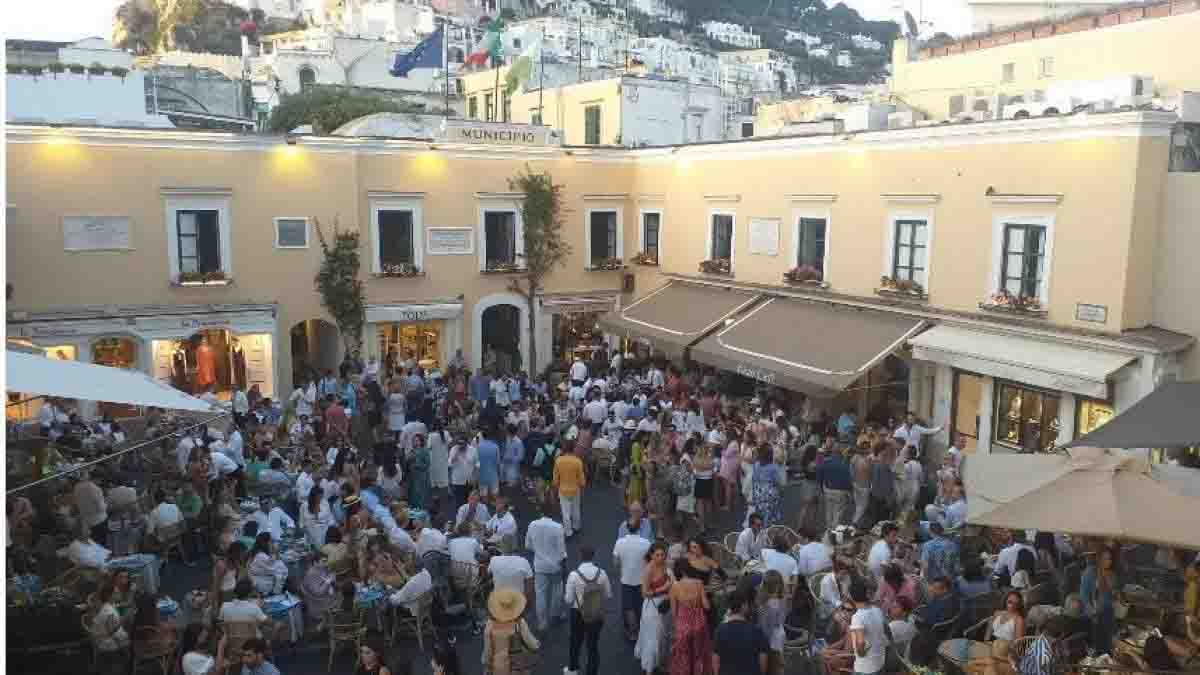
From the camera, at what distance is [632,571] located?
390 inches

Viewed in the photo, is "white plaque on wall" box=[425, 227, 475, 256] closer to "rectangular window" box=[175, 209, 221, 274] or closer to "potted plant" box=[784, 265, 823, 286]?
"rectangular window" box=[175, 209, 221, 274]

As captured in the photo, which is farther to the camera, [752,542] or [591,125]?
[591,125]

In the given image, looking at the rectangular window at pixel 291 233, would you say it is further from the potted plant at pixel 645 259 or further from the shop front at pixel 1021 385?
the shop front at pixel 1021 385

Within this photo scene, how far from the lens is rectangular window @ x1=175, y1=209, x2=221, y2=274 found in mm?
20000

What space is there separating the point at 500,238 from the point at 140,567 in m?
14.3

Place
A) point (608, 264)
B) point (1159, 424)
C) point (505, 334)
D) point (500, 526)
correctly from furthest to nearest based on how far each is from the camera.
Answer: point (608, 264) < point (505, 334) < point (500, 526) < point (1159, 424)

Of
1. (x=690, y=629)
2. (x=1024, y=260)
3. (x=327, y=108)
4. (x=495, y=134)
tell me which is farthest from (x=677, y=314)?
(x=327, y=108)

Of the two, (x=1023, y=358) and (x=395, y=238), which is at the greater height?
(x=395, y=238)

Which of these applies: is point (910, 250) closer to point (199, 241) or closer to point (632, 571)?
point (632, 571)

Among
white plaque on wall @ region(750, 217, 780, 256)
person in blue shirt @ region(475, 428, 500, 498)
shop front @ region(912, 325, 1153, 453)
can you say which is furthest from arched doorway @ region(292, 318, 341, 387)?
shop front @ region(912, 325, 1153, 453)

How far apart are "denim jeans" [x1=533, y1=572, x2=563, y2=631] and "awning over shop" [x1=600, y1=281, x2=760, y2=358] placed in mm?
10348

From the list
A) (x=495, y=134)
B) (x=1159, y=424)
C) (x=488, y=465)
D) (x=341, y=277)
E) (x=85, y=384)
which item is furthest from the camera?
(x=495, y=134)

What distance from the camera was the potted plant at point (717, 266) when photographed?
22.3m

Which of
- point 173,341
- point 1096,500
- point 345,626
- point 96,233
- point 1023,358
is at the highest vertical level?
point 96,233
